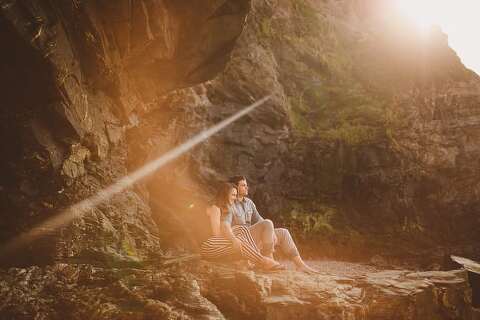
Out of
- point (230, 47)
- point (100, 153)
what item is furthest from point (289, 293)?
point (230, 47)

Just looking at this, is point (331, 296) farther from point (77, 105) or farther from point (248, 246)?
point (77, 105)

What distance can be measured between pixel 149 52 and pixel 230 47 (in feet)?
9.05

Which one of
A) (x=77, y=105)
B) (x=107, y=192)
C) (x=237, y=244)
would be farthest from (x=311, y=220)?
(x=77, y=105)

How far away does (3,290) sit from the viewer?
4.66m

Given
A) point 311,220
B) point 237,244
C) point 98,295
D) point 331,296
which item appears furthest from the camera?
point 311,220

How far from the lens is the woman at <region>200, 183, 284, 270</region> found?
5691 millimetres

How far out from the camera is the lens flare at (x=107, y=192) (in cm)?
594

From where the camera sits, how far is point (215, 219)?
571cm

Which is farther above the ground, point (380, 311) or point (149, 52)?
point (149, 52)

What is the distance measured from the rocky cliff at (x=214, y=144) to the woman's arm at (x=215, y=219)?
0.74 metres

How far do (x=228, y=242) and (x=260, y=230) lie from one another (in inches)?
26.0

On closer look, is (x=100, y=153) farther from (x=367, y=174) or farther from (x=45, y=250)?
(x=367, y=174)

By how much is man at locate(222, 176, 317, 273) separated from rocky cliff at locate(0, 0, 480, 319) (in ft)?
2.62

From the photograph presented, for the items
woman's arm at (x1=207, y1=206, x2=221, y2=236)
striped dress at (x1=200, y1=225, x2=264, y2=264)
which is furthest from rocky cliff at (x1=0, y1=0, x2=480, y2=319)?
woman's arm at (x1=207, y1=206, x2=221, y2=236)
